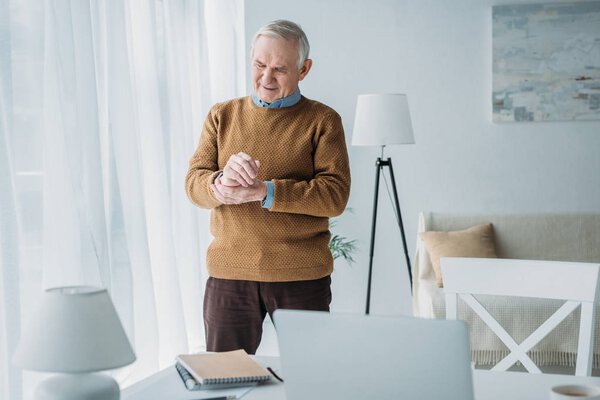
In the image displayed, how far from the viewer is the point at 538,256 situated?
178 inches

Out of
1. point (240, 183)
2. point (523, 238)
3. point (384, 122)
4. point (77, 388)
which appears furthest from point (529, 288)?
point (523, 238)

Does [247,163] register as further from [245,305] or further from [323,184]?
[245,305]

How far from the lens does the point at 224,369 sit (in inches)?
60.6

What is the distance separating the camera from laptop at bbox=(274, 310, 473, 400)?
1058 mm

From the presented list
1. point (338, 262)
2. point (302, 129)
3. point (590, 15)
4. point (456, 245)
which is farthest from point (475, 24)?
point (302, 129)

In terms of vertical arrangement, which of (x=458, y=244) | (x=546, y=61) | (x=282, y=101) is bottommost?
(x=458, y=244)

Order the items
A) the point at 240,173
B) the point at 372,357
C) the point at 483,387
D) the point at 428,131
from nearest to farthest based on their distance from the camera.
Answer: the point at 372,357 → the point at 483,387 → the point at 240,173 → the point at 428,131

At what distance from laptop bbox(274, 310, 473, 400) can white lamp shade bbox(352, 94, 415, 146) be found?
3.15 m

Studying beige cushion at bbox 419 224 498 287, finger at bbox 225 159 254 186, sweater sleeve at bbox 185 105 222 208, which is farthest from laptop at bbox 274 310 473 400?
beige cushion at bbox 419 224 498 287

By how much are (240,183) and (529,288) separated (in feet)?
2.66

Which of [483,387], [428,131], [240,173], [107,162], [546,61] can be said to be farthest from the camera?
[428,131]

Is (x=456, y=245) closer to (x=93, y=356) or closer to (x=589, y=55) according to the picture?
(x=589, y=55)

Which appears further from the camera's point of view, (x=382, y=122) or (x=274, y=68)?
(x=382, y=122)

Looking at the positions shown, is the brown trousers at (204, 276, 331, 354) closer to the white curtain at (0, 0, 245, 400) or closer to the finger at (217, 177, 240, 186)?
the finger at (217, 177, 240, 186)
